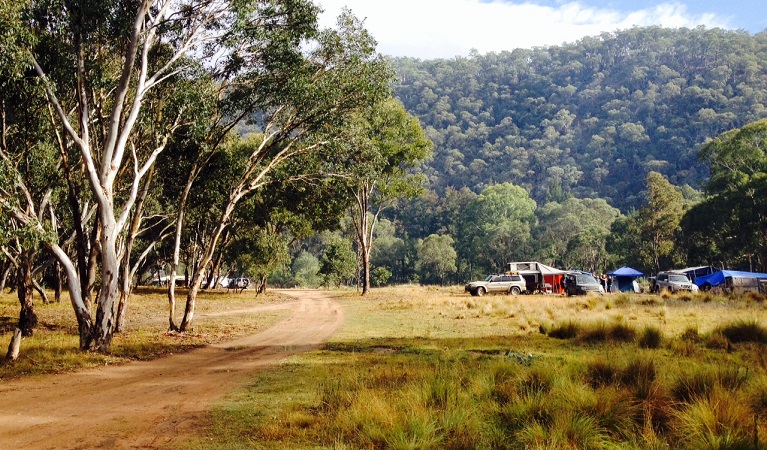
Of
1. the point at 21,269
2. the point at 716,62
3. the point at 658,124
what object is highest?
the point at 716,62

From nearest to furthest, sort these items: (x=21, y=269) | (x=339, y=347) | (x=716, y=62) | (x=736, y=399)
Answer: (x=736, y=399), (x=339, y=347), (x=21, y=269), (x=716, y=62)

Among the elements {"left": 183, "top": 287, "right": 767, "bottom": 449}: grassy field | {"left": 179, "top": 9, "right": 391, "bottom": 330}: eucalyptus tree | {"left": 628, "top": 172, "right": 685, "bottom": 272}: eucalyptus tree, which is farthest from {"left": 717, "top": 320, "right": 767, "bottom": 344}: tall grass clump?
{"left": 628, "top": 172, "right": 685, "bottom": 272}: eucalyptus tree

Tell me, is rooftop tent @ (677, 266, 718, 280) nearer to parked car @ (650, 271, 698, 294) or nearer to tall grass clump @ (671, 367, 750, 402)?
parked car @ (650, 271, 698, 294)

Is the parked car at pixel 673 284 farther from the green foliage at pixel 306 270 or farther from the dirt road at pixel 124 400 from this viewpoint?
the green foliage at pixel 306 270

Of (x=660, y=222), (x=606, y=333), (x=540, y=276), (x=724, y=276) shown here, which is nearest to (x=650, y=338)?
(x=606, y=333)

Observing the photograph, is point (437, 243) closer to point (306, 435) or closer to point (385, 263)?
point (385, 263)

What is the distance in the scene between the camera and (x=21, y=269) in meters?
16.2

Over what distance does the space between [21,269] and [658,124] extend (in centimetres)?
17748

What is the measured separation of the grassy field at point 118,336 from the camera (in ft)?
37.5

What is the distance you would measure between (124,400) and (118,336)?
860cm

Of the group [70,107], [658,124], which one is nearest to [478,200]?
[658,124]

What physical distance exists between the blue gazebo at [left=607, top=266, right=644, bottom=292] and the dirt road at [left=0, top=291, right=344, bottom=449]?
40244mm

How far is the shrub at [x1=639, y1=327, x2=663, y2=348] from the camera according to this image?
1256 cm

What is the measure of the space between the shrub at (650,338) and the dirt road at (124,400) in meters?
8.66
